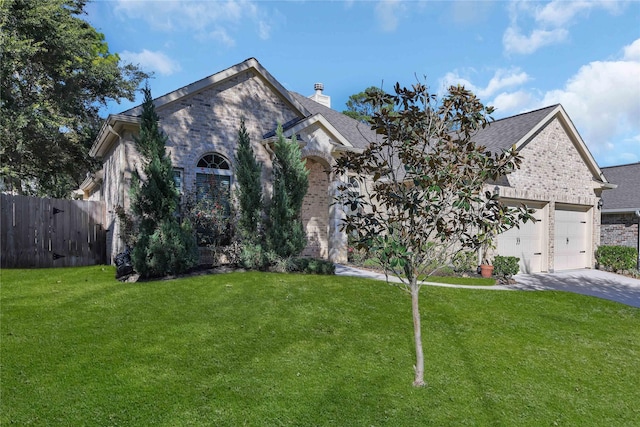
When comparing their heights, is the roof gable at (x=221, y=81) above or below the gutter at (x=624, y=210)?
above

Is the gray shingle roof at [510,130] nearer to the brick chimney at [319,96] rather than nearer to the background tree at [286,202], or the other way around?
the background tree at [286,202]

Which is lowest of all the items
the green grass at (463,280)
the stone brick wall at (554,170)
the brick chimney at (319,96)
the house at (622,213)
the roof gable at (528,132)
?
the green grass at (463,280)

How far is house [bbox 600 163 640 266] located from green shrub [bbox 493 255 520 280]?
26.8 ft

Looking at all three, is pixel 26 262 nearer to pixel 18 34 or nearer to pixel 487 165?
pixel 18 34

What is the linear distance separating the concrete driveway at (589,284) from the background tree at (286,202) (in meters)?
6.90

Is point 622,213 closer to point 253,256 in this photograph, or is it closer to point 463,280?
point 463,280

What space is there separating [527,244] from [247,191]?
11005 millimetres

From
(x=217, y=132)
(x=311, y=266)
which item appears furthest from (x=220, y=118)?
(x=311, y=266)

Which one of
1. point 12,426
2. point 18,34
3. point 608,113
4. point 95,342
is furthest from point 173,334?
point 608,113

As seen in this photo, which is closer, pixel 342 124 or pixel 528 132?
pixel 528 132

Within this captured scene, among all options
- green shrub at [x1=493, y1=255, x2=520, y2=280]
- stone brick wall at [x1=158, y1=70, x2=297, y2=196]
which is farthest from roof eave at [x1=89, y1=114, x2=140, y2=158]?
green shrub at [x1=493, y1=255, x2=520, y2=280]

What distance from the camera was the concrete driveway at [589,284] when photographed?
1022 cm

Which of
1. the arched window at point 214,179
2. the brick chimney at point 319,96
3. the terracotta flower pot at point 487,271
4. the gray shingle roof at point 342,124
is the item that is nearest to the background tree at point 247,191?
the arched window at point 214,179

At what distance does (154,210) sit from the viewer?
9375 mm
